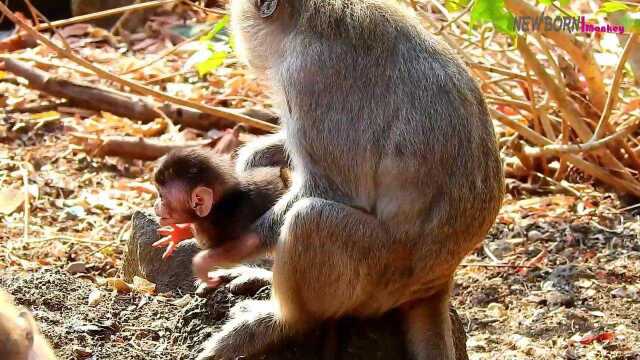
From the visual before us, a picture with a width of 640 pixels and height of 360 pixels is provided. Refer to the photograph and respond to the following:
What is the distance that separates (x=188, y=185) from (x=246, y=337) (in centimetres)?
Answer: 76

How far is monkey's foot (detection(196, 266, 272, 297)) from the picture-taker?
4.92 meters

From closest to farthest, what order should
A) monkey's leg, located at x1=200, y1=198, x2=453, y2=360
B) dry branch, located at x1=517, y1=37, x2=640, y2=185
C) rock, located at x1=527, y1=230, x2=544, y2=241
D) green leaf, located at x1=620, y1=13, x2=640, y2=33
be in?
monkey's leg, located at x1=200, y1=198, x2=453, y2=360 → green leaf, located at x1=620, y1=13, x2=640, y2=33 → dry branch, located at x1=517, y1=37, x2=640, y2=185 → rock, located at x1=527, y1=230, x2=544, y2=241

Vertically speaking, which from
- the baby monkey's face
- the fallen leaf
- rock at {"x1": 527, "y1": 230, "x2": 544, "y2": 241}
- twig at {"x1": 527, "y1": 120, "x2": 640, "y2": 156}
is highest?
the baby monkey's face

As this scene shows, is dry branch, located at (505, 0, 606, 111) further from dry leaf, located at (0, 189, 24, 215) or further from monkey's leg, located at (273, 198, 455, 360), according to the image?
dry leaf, located at (0, 189, 24, 215)

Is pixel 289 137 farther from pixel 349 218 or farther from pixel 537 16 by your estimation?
pixel 537 16

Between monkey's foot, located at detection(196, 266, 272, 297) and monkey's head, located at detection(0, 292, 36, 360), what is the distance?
2152mm

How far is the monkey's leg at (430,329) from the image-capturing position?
450 centimetres

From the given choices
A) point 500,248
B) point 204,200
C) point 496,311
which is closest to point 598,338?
point 496,311

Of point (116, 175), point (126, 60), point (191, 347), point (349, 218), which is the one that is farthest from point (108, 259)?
point (126, 60)

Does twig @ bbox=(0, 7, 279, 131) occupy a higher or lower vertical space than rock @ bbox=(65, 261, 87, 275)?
higher

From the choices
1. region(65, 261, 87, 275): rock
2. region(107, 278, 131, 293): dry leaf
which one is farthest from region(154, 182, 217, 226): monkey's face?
region(65, 261, 87, 275): rock

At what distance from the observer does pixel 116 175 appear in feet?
27.5

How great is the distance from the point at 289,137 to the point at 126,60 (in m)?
6.37

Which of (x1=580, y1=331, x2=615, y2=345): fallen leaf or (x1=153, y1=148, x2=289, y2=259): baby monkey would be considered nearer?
(x1=153, y1=148, x2=289, y2=259): baby monkey
